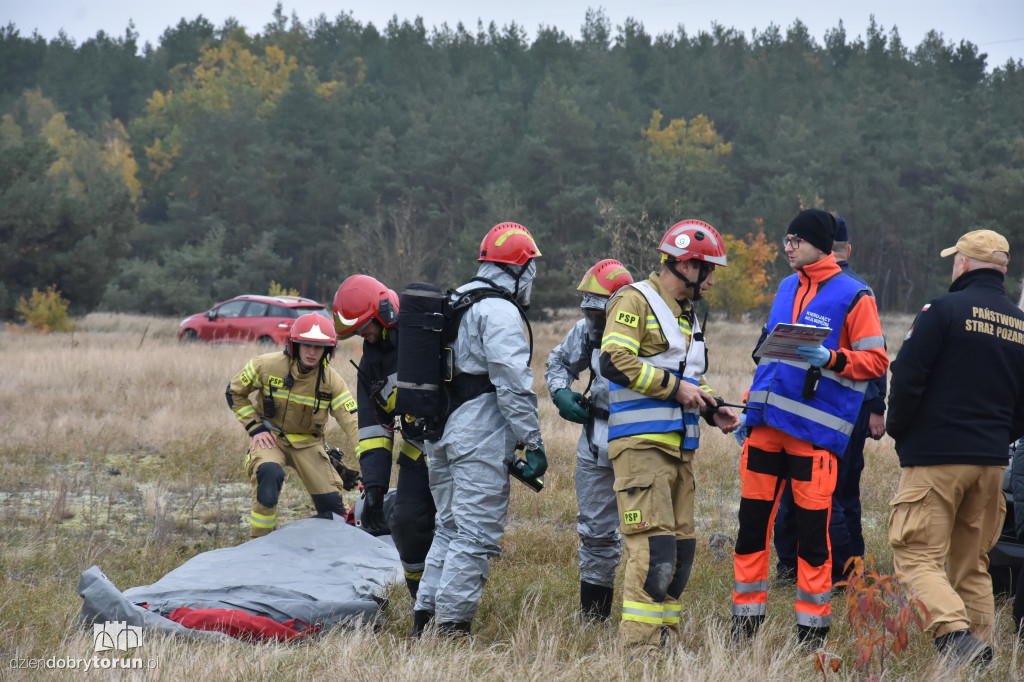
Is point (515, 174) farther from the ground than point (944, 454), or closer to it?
farther from the ground

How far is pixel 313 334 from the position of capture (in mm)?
6344

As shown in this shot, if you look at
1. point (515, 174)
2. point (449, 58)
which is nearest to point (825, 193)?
point (515, 174)

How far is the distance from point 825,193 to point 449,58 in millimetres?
26890

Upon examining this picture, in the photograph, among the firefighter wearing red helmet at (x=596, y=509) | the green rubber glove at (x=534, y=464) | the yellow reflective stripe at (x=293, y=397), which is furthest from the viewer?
the yellow reflective stripe at (x=293, y=397)

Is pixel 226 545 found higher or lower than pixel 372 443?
lower

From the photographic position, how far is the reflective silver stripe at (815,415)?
4.18 meters

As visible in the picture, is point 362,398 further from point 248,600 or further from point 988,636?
point 988,636

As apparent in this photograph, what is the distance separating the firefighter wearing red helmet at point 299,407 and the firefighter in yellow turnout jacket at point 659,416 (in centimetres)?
269

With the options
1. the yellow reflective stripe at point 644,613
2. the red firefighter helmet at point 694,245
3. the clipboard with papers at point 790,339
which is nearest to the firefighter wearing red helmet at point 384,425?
the yellow reflective stripe at point 644,613

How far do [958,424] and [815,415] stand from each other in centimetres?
58

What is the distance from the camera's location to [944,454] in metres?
4.08

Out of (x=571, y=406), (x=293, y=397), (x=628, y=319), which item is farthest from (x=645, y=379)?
(x=293, y=397)

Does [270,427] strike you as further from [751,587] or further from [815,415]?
[815,415]

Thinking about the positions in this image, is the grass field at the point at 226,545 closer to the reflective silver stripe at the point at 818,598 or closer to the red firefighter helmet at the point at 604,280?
the reflective silver stripe at the point at 818,598
